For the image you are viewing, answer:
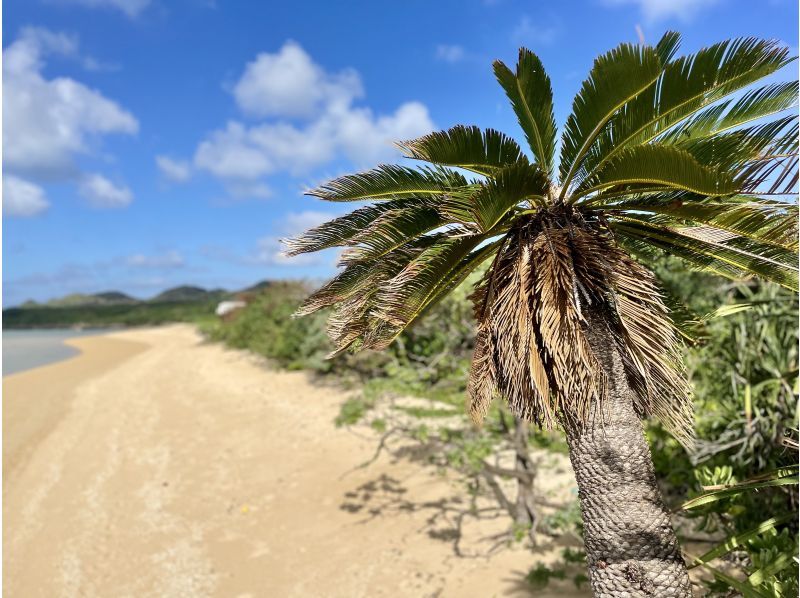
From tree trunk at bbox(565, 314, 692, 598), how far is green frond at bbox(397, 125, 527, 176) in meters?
1.41

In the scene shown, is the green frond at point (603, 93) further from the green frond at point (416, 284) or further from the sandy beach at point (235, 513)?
the sandy beach at point (235, 513)

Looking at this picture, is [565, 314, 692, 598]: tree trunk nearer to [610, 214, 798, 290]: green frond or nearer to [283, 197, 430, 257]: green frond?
[610, 214, 798, 290]: green frond

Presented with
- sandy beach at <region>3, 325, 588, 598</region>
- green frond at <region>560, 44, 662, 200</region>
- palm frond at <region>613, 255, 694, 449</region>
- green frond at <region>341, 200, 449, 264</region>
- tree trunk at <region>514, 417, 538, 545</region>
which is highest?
green frond at <region>560, 44, 662, 200</region>

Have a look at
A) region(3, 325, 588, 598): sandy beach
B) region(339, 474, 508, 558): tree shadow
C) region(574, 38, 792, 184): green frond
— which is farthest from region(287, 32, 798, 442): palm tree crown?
region(339, 474, 508, 558): tree shadow

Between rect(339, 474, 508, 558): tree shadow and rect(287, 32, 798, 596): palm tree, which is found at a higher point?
rect(287, 32, 798, 596): palm tree

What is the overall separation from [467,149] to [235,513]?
7976 mm

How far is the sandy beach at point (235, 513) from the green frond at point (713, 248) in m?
3.74

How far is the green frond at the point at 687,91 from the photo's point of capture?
3.15 m

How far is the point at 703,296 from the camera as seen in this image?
9398mm

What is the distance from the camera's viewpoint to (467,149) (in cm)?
359

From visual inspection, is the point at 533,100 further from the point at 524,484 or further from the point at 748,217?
the point at 524,484

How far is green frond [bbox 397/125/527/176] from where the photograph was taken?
347 cm

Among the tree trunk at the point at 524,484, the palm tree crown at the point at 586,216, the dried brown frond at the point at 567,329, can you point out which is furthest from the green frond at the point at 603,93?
the tree trunk at the point at 524,484

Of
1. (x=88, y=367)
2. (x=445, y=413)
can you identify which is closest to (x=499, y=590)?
(x=445, y=413)
